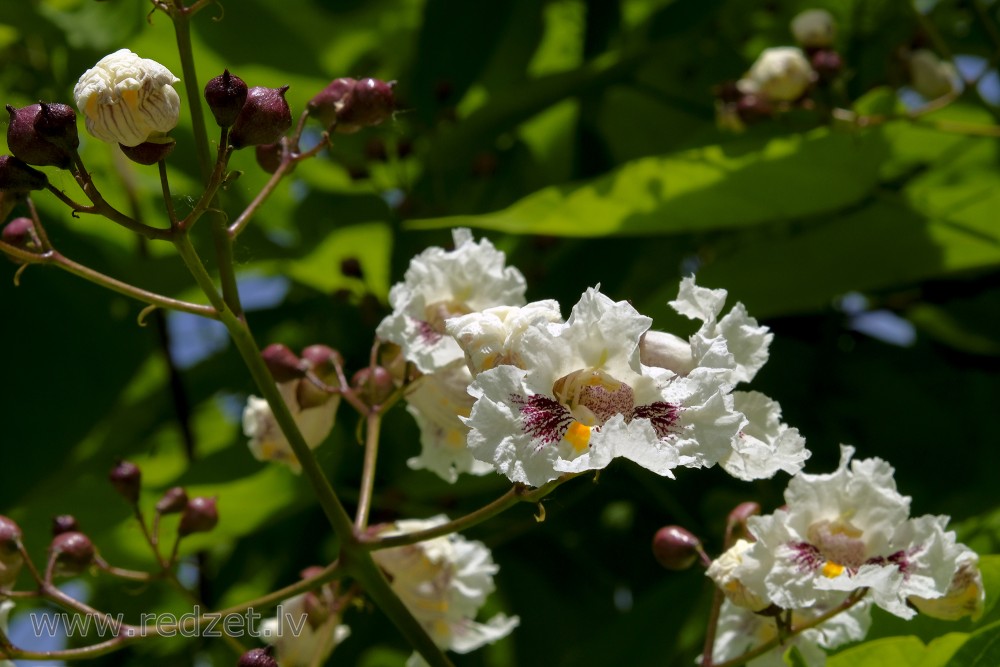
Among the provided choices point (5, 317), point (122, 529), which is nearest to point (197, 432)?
point (5, 317)

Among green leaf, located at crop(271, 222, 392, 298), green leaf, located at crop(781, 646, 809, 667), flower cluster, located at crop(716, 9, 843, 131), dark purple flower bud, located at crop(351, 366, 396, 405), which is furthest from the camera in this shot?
green leaf, located at crop(271, 222, 392, 298)

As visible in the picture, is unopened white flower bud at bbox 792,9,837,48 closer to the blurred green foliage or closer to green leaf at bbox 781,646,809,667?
the blurred green foliage

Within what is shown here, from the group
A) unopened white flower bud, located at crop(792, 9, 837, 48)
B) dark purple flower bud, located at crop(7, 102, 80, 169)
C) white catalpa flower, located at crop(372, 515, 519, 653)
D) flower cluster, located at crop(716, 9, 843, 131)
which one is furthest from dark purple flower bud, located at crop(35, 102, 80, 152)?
unopened white flower bud, located at crop(792, 9, 837, 48)

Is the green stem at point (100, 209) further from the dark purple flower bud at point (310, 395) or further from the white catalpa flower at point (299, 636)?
the white catalpa flower at point (299, 636)

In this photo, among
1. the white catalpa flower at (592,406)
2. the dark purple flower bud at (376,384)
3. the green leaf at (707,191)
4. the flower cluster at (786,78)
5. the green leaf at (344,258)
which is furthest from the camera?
the green leaf at (344,258)

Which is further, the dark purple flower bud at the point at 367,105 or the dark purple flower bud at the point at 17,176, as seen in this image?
the dark purple flower bud at the point at 367,105

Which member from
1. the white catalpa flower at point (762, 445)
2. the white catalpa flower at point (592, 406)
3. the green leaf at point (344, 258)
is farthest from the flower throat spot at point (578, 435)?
the green leaf at point (344, 258)
